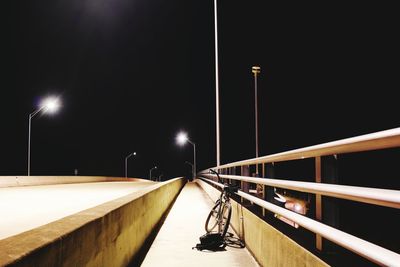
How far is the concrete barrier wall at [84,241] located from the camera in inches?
113

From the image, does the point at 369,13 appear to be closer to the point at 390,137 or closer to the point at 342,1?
the point at 342,1

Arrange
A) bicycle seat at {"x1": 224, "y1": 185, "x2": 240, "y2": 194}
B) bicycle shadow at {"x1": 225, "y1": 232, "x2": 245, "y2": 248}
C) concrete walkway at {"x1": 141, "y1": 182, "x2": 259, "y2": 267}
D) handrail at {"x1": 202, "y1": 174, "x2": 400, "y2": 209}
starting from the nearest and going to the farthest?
handrail at {"x1": 202, "y1": 174, "x2": 400, "y2": 209} → concrete walkway at {"x1": 141, "y1": 182, "x2": 259, "y2": 267} → bicycle shadow at {"x1": 225, "y1": 232, "x2": 245, "y2": 248} → bicycle seat at {"x1": 224, "y1": 185, "x2": 240, "y2": 194}

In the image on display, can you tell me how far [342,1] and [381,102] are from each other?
108ft

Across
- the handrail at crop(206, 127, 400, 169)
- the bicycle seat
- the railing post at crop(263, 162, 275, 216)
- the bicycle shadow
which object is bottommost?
the bicycle shadow

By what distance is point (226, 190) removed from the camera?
9211mm

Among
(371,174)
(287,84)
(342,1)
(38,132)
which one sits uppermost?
(342,1)

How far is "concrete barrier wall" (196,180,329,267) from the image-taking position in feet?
13.9

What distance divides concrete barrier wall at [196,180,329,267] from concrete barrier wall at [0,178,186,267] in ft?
6.20

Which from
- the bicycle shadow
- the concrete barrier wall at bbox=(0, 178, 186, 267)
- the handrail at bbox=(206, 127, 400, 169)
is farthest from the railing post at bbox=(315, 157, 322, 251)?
the bicycle shadow

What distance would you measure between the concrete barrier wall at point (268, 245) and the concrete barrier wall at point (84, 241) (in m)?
1.89

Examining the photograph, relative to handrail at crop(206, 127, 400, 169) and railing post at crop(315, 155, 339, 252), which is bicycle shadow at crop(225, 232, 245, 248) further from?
railing post at crop(315, 155, 339, 252)

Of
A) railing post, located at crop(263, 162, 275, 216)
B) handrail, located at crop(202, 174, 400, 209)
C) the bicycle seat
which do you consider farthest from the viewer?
the bicycle seat

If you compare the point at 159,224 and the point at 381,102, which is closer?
the point at 159,224

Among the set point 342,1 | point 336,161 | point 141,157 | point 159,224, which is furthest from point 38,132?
point 336,161
